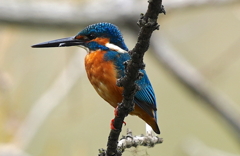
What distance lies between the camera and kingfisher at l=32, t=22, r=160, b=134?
8.29 feet

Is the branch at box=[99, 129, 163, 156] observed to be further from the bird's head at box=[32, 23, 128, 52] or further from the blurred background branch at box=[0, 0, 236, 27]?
the blurred background branch at box=[0, 0, 236, 27]

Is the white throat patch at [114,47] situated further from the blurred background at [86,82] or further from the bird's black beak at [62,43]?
the blurred background at [86,82]

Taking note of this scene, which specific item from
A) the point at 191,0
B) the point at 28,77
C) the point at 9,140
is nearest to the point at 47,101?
the point at 28,77

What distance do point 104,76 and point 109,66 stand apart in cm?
7

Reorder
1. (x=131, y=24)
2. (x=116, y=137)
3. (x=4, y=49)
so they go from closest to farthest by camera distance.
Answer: (x=116, y=137) < (x=4, y=49) < (x=131, y=24)

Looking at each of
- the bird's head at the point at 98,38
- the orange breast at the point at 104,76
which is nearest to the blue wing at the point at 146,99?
the orange breast at the point at 104,76

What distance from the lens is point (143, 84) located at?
2680 millimetres

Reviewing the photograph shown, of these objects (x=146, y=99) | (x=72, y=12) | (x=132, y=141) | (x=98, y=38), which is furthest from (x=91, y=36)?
(x=72, y=12)

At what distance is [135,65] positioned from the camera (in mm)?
1811

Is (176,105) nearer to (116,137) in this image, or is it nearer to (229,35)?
(229,35)

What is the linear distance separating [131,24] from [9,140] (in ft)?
6.41

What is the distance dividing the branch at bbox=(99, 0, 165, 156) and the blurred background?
1431 millimetres

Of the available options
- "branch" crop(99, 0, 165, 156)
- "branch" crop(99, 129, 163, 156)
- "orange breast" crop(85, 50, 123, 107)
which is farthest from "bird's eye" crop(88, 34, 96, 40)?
"branch" crop(99, 0, 165, 156)

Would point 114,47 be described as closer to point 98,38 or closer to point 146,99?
point 98,38
